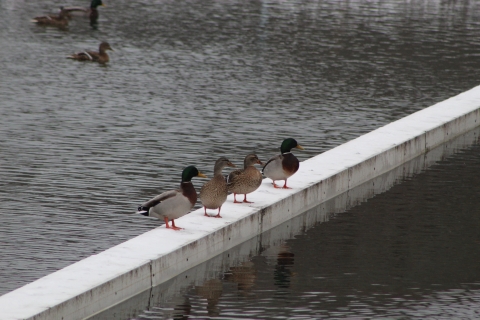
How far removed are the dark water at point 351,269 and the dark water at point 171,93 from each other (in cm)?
105

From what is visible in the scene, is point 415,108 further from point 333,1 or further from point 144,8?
point 333,1

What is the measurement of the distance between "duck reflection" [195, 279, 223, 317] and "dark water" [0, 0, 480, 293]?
54.4 inches

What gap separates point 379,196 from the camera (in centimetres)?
1297

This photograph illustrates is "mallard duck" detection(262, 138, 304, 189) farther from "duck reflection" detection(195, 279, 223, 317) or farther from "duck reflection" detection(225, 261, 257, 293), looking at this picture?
"duck reflection" detection(195, 279, 223, 317)

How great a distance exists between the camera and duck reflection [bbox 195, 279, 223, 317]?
8812mm

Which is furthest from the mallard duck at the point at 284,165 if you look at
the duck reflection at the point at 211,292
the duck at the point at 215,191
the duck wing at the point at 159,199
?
the duck reflection at the point at 211,292

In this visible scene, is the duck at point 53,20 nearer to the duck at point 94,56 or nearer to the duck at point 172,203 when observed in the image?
the duck at point 94,56

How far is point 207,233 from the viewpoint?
1012 cm

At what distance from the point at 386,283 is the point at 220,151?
19.5ft

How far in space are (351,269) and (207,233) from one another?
1.52m

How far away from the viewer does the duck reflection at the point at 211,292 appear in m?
8.81

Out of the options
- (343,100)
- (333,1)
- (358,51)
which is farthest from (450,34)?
(343,100)

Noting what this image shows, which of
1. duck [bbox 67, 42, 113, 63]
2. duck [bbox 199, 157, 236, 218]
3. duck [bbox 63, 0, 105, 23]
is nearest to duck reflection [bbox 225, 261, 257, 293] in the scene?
duck [bbox 199, 157, 236, 218]

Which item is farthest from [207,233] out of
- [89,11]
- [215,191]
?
[89,11]
